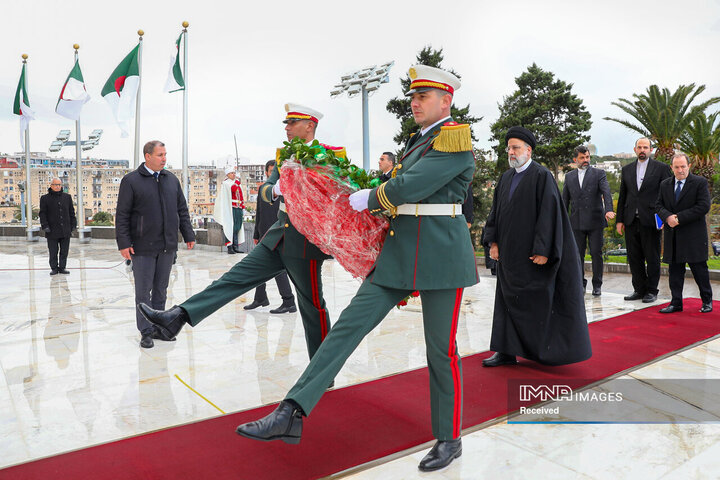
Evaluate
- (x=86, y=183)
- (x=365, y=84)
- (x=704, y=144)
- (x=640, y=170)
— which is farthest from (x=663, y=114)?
(x=86, y=183)

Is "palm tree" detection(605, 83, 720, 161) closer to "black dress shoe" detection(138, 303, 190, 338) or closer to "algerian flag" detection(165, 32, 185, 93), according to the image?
"algerian flag" detection(165, 32, 185, 93)

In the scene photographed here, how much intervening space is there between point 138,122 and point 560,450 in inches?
601

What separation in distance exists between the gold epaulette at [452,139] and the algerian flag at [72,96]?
52.7 feet

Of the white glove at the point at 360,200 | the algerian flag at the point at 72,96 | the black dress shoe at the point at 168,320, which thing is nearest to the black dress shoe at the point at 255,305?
the black dress shoe at the point at 168,320

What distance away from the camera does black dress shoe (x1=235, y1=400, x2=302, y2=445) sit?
2.21 m

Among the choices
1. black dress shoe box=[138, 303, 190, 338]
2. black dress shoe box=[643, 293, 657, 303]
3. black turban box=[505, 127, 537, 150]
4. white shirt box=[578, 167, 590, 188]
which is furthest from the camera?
white shirt box=[578, 167, 590, 188]

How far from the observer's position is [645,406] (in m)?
3.20

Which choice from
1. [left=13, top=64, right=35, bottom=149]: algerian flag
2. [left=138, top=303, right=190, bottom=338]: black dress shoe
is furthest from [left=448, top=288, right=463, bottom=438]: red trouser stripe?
[left=13, top=64, right=35, bottom=149]: algerian flag

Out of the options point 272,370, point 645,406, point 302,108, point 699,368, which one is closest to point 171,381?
point 272,370

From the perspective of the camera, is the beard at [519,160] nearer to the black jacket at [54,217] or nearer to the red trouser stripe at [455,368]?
the red trouser stripe at [455,368]

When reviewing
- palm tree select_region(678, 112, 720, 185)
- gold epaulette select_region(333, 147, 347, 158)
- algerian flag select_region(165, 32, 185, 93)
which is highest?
algerian flag select_region(165, 32, 185, 93)

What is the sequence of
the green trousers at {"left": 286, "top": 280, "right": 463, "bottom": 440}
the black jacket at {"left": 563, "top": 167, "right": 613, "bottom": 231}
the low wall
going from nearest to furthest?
the green trousers at {"left": 286, "top": 280, "right": 463, "bottom": 440} → the black jacket at {"left": 563, "top": 167, "right": 613, "bottom": 231} → the low wall

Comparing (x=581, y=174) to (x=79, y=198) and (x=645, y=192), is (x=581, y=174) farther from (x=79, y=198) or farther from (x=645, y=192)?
(x=79, y=198)

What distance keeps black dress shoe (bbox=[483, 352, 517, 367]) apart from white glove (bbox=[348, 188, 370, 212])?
1.92 meters
